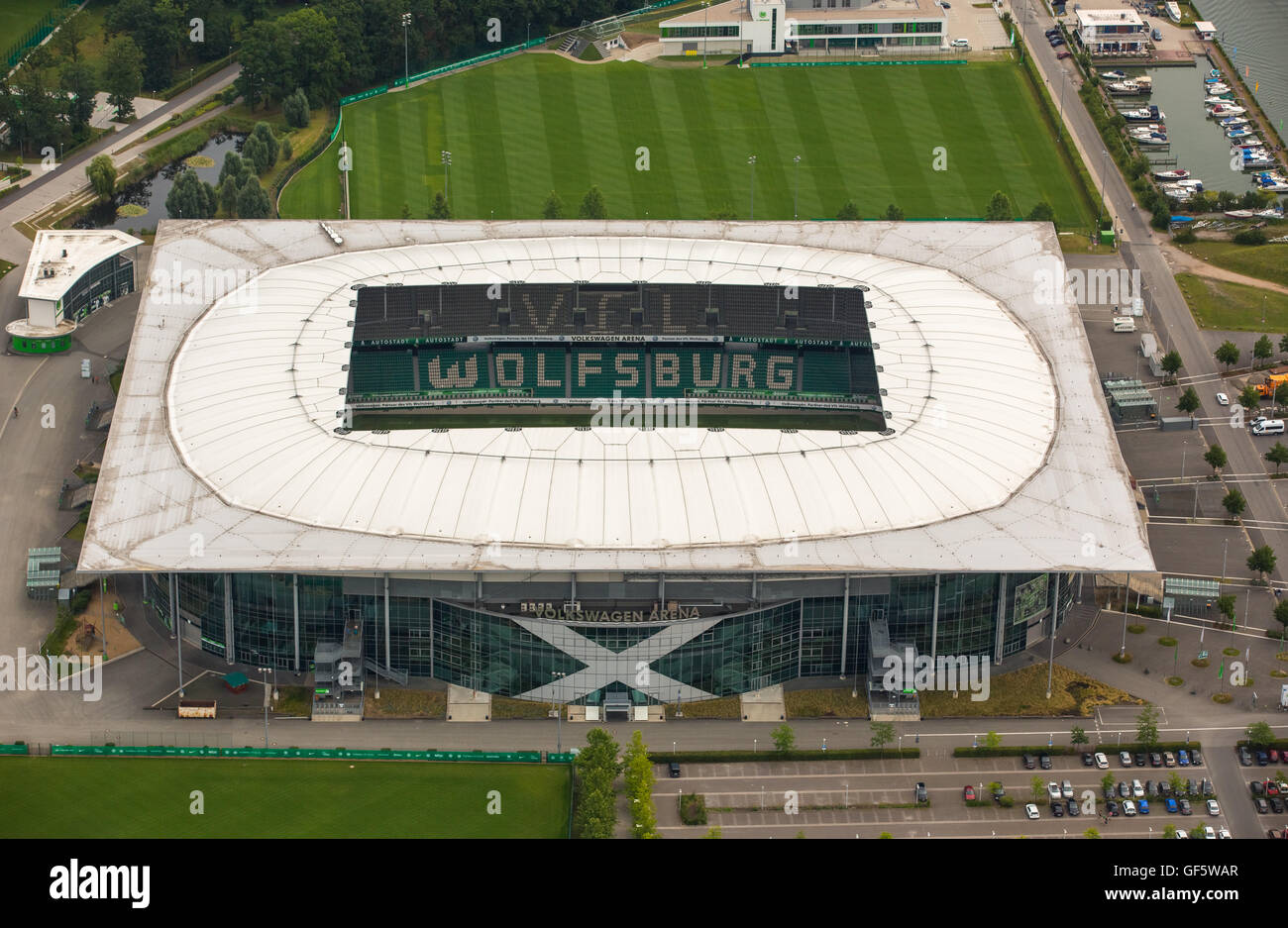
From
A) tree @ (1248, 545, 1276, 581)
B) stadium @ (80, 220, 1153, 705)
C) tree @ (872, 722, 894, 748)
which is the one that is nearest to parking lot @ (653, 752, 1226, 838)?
tree @ (872, 722, 894, 748)

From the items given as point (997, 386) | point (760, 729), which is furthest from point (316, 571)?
point (997, 386)

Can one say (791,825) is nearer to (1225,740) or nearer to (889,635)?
(889,635)

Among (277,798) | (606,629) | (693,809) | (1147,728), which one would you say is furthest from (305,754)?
(1147,728)

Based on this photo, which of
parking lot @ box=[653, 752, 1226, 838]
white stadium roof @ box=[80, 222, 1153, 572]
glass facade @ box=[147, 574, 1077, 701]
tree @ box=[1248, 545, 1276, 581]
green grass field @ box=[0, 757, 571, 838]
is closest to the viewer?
green grass field @ box=[0, 757, 571, 838]

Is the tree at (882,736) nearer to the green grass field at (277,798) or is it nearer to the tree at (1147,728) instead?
the tree at (1147,728)

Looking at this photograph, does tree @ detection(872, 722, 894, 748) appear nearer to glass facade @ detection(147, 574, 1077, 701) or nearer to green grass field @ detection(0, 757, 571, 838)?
glass facade @ detection(147, 574, 1077, 701)

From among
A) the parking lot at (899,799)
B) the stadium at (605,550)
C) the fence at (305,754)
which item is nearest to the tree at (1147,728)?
the parking lot at (899,799)
